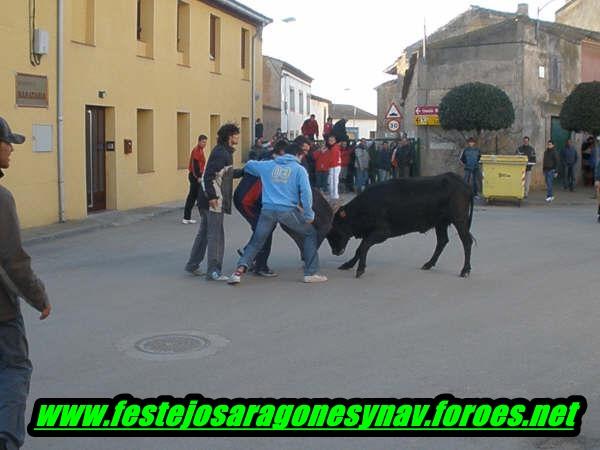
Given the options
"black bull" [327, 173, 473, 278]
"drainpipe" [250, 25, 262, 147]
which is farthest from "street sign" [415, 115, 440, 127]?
"black bull" [327, 173, 473, 278]

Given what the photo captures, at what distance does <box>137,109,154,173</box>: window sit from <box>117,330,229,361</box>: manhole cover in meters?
14.2

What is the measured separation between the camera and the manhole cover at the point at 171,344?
24.2ft

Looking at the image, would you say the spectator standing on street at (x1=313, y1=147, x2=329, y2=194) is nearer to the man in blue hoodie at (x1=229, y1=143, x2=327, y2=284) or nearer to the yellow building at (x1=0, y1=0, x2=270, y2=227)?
the yellow building at (x1=0, y1=0, x2=270, y2=227)

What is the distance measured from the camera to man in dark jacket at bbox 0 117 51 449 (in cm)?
449

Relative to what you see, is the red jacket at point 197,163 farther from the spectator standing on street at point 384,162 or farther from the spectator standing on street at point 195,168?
the spectator standing on street at point 384,162

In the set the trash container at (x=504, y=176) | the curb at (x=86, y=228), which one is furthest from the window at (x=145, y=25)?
the trash container at (x=504, y=176)

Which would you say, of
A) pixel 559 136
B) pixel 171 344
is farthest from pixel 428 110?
pixel 171 344

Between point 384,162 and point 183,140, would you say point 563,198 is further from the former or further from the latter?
point 183,140

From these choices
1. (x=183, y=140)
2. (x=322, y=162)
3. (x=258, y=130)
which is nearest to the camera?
(x=322, y=162)

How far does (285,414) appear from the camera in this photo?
19.0 ft

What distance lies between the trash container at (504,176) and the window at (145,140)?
27.9ft

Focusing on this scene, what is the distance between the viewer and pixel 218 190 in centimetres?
1060

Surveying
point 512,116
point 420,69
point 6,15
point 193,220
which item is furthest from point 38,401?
point 420,69

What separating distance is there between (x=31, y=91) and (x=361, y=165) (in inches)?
478
